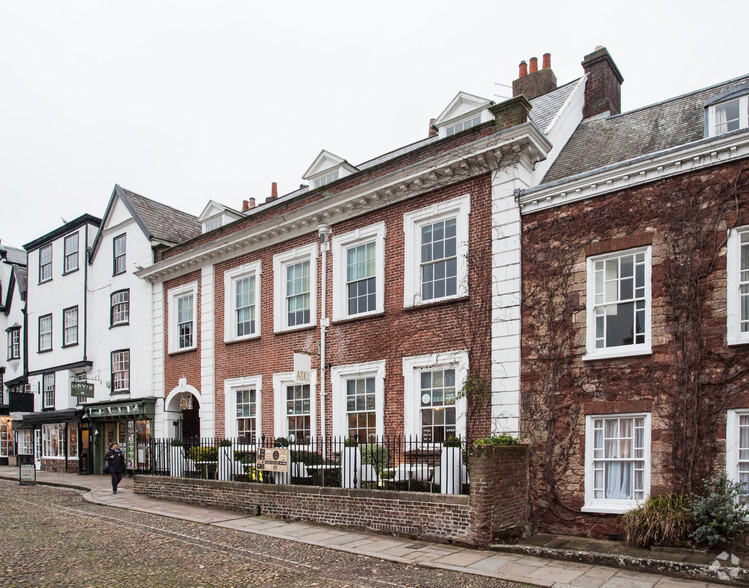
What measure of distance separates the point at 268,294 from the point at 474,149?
8196 mm

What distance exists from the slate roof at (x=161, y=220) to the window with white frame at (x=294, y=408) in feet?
32.1

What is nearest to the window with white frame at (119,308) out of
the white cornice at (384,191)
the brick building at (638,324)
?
the white cornice at (384,191)

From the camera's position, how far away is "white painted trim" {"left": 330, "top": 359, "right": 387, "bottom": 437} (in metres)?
15.1

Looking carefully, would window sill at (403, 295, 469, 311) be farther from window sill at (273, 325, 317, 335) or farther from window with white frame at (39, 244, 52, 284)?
window with white frame at (39, 244, 52, 284)

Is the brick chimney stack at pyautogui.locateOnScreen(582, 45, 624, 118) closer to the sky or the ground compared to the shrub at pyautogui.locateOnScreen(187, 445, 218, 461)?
closer to the sky

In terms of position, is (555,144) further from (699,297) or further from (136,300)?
(136,300)

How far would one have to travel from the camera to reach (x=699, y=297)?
10.5 m

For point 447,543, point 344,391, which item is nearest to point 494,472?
point 447,543

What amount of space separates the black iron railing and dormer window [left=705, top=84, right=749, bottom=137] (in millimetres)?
7680

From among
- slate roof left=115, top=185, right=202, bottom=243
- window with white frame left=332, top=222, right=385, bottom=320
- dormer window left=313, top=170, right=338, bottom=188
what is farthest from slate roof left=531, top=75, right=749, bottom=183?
slate roof left=115, top=185, right=202, bottom=243

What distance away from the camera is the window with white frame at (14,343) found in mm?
33875

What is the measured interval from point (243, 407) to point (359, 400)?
5.06m

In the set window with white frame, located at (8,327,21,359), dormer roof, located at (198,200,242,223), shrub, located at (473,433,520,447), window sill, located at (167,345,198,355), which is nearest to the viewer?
shrub, located at (473,433,520,447)

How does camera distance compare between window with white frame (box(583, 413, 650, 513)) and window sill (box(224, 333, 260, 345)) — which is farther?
window sill (box(224, 333, 260, 345))
